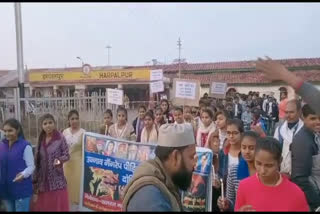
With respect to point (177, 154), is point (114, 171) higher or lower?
lower

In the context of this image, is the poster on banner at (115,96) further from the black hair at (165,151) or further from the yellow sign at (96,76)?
the yellow sign at (96,76)

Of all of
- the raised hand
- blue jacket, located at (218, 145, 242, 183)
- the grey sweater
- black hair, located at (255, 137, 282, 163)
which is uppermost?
the raised hand

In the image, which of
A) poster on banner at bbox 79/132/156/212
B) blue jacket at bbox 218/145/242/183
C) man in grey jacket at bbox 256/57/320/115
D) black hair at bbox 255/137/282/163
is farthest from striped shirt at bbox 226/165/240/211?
man in grey jacket at bbox 256/57/320/115

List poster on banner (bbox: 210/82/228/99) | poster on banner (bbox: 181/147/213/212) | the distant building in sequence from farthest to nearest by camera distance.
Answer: the distant building < poster on banner (bbox: 210/82/228/99) < poster on banner (bbox: 181/147/213/212)

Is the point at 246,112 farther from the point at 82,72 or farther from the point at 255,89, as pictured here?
the point at 82,72

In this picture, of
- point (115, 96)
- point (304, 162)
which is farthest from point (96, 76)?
point (304, 162)

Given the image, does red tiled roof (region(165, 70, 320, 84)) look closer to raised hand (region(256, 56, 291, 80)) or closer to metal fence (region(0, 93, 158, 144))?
metal fence (region(0, 93, 158, 144))

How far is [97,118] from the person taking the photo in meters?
10.2

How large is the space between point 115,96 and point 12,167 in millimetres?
5619

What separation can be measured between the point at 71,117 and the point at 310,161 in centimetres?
374

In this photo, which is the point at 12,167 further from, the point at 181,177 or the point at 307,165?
the point at 307,165

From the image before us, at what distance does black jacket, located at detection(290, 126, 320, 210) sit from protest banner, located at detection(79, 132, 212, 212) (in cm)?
135

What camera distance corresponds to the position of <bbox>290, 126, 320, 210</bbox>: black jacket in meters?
3.28

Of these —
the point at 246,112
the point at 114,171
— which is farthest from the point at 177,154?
the point at 246,112
